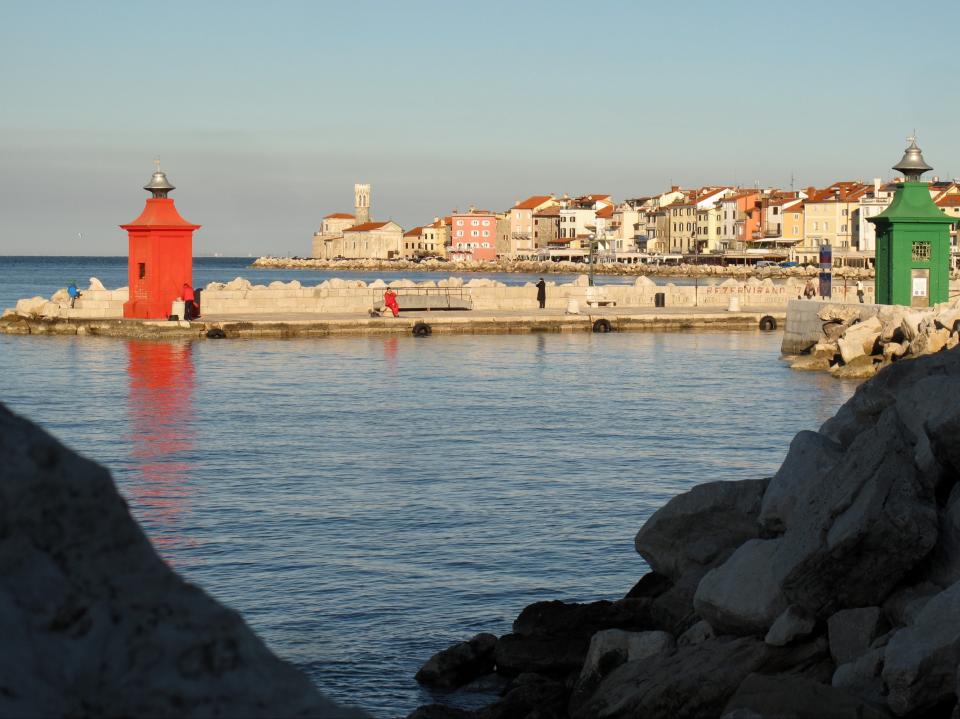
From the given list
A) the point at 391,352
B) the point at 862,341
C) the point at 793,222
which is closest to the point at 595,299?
the point at 391,352

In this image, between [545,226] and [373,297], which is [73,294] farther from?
[545,226]

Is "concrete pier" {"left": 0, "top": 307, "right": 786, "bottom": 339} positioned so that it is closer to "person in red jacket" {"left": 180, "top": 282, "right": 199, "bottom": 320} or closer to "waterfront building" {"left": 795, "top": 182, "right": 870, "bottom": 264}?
"person in red jacket" {"left": 180, "top": 282, "right": 199, "bottom": 320}

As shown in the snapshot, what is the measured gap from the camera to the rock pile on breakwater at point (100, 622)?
7.77 ft

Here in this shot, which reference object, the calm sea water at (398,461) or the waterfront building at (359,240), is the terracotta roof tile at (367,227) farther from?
the calm sea water at (398,461)

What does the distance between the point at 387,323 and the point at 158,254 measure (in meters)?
6.80

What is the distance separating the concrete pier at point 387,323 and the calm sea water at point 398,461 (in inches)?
99.1

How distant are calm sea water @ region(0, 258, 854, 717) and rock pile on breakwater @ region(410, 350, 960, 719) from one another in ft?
2.89

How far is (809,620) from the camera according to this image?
683 cm

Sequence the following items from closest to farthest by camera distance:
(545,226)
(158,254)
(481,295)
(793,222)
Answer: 1. (158,254)
2. (481,295)
3. (793,222)
4. (545,226)

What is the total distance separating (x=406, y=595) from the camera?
10.8 metres

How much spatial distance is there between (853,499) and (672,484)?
28.3ft

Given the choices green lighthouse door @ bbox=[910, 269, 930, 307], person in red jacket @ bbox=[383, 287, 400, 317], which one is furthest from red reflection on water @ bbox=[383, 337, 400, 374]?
green lighthouse door @ bbox=[910, 269, 930, 307]

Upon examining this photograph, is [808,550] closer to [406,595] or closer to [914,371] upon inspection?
[914,371]

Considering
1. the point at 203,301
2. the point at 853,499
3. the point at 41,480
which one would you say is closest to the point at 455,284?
the point at 203,301
